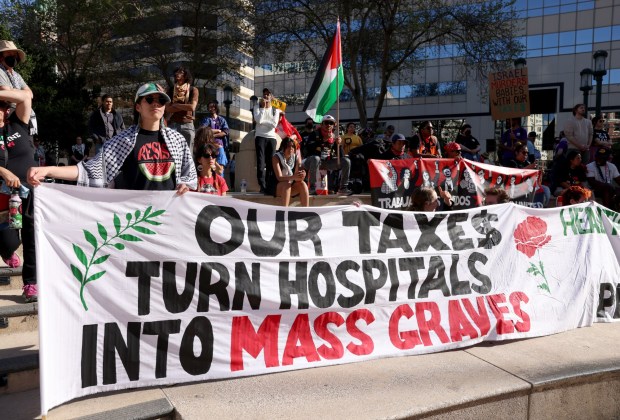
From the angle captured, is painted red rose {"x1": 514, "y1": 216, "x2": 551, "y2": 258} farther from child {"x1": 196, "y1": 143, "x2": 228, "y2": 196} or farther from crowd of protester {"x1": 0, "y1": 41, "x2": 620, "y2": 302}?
child {"x1": 196, "y1": 143, "x2": 228, "y2": 196}

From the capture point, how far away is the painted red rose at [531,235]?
4934 millimetres

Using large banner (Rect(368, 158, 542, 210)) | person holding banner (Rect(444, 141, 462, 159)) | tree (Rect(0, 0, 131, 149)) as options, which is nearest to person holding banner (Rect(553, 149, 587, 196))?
large banner (Rect(368, 158, 542, 210))

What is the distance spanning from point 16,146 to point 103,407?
99.9 inches

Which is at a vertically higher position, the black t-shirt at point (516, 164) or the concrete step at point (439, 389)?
the black t-shirt at point (516, 164)

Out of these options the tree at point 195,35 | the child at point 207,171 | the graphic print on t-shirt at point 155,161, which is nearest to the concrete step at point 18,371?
the graphic print on t-shirt at point 155,161

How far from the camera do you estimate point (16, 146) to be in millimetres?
4434

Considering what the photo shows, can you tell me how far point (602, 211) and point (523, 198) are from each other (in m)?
3.27

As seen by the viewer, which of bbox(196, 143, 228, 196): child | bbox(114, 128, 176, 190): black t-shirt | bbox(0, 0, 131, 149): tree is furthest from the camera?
bbox(0, 0, 131, 149): tree

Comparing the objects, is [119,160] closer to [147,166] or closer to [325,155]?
[147,166]

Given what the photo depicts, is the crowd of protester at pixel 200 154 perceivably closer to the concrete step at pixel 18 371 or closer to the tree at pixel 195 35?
the concrete step at pixel 18 371

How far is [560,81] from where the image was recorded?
36.2 metres

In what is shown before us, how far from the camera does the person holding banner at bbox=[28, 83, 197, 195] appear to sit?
144 inches

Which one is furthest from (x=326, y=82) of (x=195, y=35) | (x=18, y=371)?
(x=195, y=35)

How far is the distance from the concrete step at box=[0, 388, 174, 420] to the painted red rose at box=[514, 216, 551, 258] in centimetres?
344
